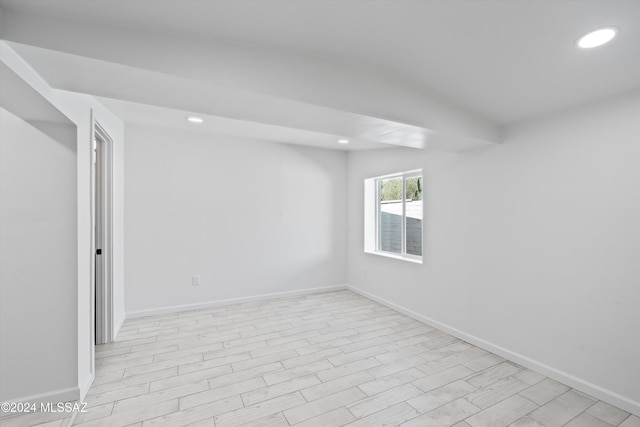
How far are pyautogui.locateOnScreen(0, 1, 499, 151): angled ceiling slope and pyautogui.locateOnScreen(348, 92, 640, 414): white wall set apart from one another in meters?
0.78

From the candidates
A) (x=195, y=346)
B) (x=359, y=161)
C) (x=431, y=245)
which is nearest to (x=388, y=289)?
Result: (x=431, y=245)

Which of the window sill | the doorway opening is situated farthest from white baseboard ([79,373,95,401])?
the window sill

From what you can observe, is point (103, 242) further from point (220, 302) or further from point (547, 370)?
point (547, 370)

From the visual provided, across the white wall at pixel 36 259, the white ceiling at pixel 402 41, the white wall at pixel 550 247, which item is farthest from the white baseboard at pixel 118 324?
the white wall at pixel 550 247

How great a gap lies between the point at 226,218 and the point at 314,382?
2.54m

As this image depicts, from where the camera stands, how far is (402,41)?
5.64ft

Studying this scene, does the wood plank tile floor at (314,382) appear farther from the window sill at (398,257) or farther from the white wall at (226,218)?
the window sill at (398,257)

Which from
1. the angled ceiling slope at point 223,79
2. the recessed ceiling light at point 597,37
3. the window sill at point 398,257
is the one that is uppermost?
the recessed ceiling light at point 597,37

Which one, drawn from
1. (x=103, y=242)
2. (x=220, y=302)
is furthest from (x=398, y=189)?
(x=103, y=242)

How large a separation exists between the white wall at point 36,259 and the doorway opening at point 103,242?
0.94m

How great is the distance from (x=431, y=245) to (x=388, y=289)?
1.01 metres

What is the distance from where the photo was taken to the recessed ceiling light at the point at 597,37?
4.77 feet

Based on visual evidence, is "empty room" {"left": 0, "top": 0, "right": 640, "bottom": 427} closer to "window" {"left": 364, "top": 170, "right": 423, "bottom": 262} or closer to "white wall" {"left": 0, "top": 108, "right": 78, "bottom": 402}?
"white wall" {"left": 0, "top": 108, "right": 78, "bottom": 402}

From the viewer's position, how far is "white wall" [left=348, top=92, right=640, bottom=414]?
1.98 meters
